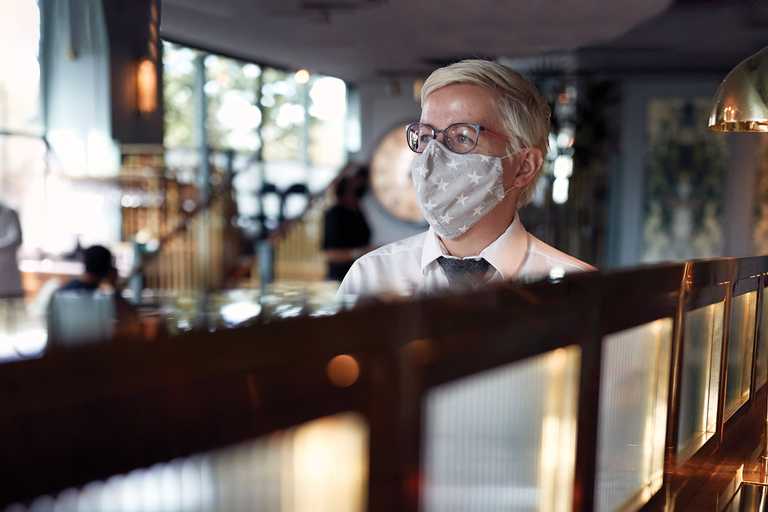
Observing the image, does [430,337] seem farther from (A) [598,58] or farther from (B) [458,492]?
(A) [598,58]

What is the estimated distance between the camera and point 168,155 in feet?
26.7

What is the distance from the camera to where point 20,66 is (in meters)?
2.68

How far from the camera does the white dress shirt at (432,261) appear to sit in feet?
4.78

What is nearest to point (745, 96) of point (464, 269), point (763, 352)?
point (763, 352)

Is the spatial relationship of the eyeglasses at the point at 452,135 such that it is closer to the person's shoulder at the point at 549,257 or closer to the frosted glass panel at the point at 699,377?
the person's shoulder at the point at 549,257

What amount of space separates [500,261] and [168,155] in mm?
7130

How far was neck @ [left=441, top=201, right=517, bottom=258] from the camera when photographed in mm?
1522

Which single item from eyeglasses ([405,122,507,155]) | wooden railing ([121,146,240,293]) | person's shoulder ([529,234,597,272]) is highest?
eyeglasses ([405,122,507,155])

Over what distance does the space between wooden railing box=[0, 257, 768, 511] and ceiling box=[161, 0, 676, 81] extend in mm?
1608

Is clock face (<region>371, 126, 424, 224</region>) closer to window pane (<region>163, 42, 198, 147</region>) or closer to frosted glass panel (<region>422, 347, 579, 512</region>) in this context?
window pane (<region>163, 42, 198, 147</region>)

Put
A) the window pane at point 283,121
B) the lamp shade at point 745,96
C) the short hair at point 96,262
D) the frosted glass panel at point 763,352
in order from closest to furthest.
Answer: the frosted glass panel at point 763,352 → the lamp shade at point 745,96 → the short hair at point 96,262 → the window pane at point 283,121

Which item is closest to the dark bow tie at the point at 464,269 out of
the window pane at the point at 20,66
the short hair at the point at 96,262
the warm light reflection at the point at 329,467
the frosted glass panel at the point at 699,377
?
the frosted glass panel at the point at 699,377

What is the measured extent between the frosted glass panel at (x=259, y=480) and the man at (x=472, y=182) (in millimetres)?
983

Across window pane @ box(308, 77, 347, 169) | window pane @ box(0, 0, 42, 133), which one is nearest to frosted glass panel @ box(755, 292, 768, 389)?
window pane @ box(0, 0, 42, 133)
